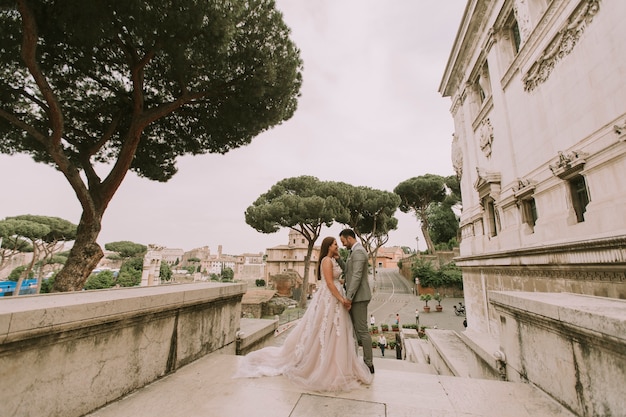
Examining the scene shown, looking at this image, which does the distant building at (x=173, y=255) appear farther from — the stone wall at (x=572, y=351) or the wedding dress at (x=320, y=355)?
the stone wall at (x=572, y=351)

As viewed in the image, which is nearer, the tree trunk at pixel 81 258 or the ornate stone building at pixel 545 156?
the ornate stone building at pixel 545 156

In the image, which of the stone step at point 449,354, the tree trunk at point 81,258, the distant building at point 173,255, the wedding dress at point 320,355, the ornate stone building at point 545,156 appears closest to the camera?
the wedding dress at point 320,355

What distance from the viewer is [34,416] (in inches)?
71.1

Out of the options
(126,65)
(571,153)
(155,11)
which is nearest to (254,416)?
(571,153)

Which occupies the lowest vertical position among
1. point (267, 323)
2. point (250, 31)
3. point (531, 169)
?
point (267, 323)

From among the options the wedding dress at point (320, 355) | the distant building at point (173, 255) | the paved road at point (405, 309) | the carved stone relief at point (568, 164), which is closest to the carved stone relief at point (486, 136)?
the carved stone relief at point (568, 164)

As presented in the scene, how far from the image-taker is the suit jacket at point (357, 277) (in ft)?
10.7

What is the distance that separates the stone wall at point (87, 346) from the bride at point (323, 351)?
2.93ft

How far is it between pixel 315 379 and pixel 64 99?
11.1 meters

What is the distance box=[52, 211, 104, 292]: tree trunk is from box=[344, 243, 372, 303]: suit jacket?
6.92m

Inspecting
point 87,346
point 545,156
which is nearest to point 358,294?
point 87,346

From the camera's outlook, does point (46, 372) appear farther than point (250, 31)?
No

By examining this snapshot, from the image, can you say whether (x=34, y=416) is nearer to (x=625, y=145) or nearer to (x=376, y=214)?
(x=625, y=145)

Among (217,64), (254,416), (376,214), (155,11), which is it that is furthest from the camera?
(376,214)
